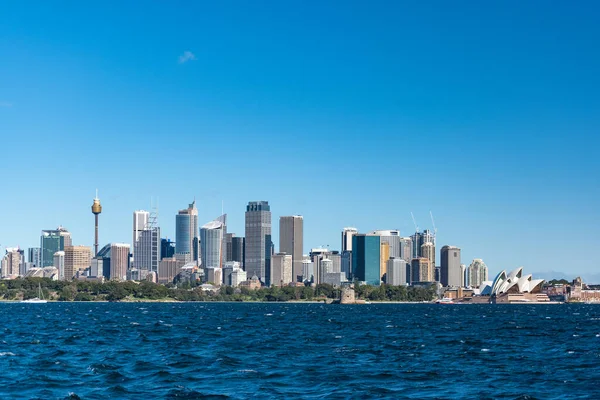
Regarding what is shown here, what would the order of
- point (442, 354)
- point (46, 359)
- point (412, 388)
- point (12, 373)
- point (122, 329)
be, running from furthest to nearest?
point (122, 329)
point (442, 354)
point (46, 359)
point (12, 373)
point (412, 388)

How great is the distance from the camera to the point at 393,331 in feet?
386

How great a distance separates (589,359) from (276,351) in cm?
2565

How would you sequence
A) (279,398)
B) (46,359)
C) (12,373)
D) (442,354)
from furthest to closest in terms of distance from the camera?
(442,354), (46,359), (12,373), (279,398)

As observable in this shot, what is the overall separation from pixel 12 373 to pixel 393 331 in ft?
212

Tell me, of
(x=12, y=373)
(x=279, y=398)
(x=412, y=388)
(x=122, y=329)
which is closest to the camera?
(x=279, y=398)

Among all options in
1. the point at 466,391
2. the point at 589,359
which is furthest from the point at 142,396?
the point at 589,359

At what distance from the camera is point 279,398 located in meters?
50.8

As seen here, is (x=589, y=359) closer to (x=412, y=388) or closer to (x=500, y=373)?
(x=500, y=373)

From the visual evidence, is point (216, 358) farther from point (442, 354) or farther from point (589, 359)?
point (589, 359)

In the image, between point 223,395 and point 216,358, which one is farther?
point 216,358

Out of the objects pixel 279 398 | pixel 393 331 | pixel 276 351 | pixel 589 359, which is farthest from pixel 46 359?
pixel 393 331

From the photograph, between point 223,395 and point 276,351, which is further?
point 276,351

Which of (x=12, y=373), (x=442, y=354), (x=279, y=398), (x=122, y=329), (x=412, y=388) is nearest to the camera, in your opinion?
(x=279, y=398)

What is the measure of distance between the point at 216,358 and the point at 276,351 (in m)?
8.71
